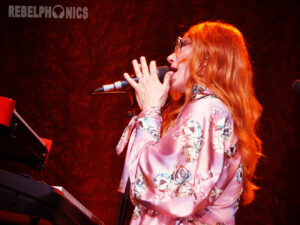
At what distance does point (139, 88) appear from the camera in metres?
1.24

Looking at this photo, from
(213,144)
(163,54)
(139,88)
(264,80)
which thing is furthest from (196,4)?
(213,144)

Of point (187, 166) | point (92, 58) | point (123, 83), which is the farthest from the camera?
point (92, 58)

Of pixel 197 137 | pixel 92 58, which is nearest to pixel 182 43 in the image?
pixel 197 137

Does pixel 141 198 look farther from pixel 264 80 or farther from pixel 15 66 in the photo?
pixel 15 66

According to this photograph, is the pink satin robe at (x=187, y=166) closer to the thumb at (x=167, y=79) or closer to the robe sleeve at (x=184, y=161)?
the robe sleeve at (x=184, y=161)

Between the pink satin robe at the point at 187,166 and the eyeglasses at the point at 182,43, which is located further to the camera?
the eyeglasses at the point at 182,43

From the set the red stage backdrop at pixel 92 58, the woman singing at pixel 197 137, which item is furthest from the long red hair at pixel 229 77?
the red stage backdrop at pixel 92 58

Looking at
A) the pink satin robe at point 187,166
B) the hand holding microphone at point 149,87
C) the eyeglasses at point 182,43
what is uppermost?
the eyeglasses at point 182,43

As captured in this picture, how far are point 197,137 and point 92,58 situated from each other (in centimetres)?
173

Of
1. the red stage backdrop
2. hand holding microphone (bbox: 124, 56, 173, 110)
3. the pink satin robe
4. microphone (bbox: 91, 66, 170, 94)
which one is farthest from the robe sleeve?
the red stage backdrop

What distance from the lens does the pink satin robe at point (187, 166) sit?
3.31 ft

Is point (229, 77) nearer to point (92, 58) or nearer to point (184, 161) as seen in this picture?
point (184, 161)

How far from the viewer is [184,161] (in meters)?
1.03

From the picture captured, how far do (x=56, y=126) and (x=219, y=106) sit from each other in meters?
1.74
